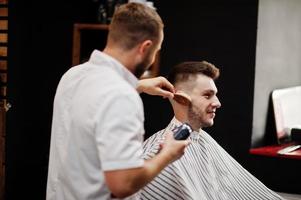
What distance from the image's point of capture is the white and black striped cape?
2.46 m

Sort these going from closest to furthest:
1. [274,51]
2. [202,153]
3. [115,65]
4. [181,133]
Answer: [115,65]
[181,133]
[202,153]
[274,51]

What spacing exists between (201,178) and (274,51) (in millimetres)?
1346

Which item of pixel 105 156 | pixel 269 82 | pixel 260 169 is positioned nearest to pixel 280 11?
pixel 269 82

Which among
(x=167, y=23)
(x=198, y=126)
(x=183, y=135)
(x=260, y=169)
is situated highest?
(x=167, y=23)

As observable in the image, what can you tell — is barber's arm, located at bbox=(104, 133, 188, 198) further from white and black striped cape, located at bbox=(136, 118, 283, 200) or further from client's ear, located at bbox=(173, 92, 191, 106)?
client's ear, located at bbox=(173, 92, 191, 106)

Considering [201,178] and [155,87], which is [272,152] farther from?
[155,87]

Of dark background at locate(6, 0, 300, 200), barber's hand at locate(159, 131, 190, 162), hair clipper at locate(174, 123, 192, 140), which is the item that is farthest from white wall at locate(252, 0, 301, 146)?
barber's hand at locate(159, 131, 190, 162)

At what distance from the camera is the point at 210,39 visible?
3561 mm

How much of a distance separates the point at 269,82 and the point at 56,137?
83.3 inches

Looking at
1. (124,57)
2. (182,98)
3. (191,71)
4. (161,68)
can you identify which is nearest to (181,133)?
(124,57)

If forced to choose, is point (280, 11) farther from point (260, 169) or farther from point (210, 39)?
point (260, 169)

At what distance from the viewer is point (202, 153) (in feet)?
9.35

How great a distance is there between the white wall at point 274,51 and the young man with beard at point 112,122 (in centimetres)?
188

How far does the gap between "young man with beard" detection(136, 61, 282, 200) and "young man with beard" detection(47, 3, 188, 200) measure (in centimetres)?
80
